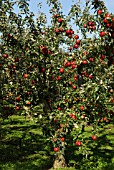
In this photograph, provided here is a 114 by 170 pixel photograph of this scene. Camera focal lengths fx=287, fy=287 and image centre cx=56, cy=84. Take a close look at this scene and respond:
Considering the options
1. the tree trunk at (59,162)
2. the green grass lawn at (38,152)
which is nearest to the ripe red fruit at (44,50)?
the green grass lawn at (38,152)

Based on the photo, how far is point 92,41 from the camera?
9.72m

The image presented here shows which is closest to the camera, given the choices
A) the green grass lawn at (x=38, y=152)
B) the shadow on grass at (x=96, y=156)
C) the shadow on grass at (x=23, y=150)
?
the shadow on grass at (x=96, y=156)

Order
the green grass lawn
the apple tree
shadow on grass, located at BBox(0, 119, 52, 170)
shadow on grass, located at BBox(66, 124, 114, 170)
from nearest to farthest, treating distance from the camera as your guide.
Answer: the apple tree < shadow on grass, located at BBox(66, 124, 114, 170) < the green grass lawn < shadow on grass, located at BBox(0, 119, 52, 170)

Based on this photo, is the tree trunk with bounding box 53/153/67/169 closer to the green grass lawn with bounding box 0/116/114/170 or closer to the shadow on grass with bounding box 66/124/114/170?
the green grass lawn with bounding box 0/116/114/170

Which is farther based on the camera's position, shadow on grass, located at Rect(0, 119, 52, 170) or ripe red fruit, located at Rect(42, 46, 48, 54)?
shadow on grass, located at Rect(0, 119, 52, 170)

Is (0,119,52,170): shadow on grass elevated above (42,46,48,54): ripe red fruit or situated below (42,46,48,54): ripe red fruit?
below

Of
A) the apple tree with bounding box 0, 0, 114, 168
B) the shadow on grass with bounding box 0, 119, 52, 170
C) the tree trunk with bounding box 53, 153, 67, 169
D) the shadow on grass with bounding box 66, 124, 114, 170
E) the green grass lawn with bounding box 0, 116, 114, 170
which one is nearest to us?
the apple tree with bounding box 0, 0, 114, 168

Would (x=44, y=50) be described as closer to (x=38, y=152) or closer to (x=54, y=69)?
(x=54, y=69)

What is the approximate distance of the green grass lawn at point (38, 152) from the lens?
1193 centimetres

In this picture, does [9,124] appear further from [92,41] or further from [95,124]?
[92,41]

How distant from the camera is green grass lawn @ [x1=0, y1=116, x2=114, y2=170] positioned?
11.9m

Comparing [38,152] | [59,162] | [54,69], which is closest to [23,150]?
[38,152]

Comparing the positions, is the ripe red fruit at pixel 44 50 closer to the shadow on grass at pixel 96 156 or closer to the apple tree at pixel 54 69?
the apple tree at pixel 54 69

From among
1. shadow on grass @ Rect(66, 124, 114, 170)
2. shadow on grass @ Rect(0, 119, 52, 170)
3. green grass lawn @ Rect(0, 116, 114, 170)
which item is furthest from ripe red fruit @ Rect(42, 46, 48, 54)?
shadow on grass @ Rect(0, 119, 52, 170)
